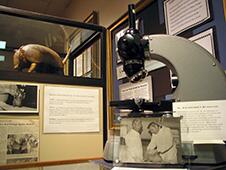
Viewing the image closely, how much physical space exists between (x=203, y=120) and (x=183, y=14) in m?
0.63

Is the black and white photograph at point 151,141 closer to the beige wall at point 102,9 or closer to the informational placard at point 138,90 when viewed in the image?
the informational placard at point 138,90

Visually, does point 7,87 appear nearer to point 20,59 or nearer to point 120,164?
point 20,59

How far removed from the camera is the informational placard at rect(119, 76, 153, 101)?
1278mm

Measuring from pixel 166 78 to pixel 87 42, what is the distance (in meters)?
0.67

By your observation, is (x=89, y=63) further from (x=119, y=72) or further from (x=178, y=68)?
(x=178, y=68)

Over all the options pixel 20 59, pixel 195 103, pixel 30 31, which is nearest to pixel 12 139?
pixel 20 59

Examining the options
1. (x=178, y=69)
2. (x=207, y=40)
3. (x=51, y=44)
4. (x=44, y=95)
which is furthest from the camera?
(x=51, y=44)

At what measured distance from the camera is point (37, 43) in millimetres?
1356

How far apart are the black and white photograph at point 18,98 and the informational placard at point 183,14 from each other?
754 mm

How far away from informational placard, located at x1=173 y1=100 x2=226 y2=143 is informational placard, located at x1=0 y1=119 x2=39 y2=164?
2.55 ft

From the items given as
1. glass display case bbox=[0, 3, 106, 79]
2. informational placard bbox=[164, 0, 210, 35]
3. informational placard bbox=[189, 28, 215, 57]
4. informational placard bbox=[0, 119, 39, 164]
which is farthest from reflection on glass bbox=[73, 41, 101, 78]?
informational placard bbox=[189, 28, 215, 57]

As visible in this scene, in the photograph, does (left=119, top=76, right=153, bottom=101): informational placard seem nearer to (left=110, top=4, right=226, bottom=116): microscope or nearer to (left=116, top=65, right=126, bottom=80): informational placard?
(left=116, top=65, right=126, bottom=80): informational placard

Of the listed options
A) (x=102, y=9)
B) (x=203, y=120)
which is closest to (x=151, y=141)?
(x=203, y=120)

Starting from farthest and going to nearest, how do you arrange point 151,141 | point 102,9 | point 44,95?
point 102,9, point 44,95, point 151,141
